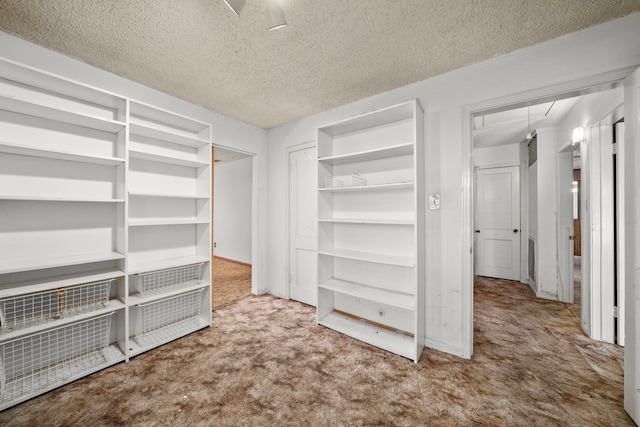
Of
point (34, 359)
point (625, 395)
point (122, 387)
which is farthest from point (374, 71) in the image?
point (34, 359)

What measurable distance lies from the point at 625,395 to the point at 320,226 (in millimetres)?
2532

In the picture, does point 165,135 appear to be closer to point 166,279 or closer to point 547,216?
point 166,279

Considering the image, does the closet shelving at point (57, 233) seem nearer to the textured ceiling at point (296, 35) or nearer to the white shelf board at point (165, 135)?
the white shelf board at point (165, 135)

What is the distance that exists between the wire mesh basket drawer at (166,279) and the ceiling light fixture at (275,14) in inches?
92.2

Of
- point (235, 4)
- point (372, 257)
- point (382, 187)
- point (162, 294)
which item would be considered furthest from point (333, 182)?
point (162, 294)

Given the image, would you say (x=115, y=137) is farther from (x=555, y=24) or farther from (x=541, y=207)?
Result: (x=541, y=207)

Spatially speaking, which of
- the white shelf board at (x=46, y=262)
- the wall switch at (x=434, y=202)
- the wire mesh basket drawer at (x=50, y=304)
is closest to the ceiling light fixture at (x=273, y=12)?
the wall switch at (x=434, y=202)

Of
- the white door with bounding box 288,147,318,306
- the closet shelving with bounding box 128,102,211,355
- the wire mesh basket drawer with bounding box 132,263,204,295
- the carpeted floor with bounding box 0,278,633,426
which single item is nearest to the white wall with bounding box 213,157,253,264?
the white door with bounding box 288,147,318,306

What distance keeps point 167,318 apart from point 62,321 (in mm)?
952

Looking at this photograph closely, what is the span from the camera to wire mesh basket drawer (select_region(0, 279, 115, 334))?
5.73 ft

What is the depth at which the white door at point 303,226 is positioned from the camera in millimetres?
3369

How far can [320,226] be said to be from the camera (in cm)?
281

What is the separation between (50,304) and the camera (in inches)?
73.5

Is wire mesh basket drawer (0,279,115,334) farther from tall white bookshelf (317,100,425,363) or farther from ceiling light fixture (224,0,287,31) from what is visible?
ceiling light fixture (224,0,287,31)
